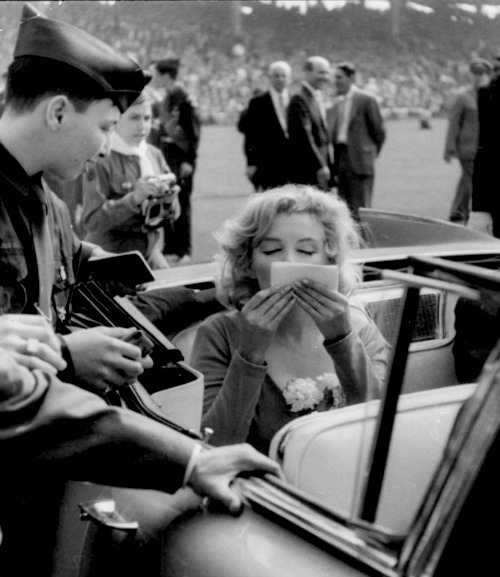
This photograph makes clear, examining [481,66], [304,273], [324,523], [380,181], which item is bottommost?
[380,181]

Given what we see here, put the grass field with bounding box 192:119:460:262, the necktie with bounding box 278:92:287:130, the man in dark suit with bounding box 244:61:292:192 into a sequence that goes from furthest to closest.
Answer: the grass field with bounding box 192:119:460:262 < the necktie with bounding box 278:92:287:130 < the man in dark suit with bounding box 244:61:292:192

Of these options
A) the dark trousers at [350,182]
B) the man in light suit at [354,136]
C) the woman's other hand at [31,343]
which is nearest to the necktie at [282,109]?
the man in light suit at [354,136]

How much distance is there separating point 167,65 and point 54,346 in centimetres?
616

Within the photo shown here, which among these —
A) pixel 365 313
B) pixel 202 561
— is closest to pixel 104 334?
pixel 202 561

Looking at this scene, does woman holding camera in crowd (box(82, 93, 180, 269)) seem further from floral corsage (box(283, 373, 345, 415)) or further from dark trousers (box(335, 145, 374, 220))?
dark trousers (box(335, 145, 374, 220))

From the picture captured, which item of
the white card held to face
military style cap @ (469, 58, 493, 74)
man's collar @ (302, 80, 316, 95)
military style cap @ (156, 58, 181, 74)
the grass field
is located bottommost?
the grass field

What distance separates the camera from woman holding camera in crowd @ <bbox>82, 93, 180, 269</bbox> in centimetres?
374

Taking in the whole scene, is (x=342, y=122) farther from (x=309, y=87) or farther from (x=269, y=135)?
(x=269, y=135)

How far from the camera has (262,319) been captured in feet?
7.29

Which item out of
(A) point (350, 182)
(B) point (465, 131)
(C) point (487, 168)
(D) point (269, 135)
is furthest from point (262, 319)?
(B) point (465, 131)

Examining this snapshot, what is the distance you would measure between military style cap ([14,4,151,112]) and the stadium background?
0.35 ft

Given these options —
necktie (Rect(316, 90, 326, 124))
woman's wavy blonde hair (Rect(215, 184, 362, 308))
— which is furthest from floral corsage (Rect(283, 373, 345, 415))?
necktie (Rect(316, 90, 326, 124))

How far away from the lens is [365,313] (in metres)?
2.50

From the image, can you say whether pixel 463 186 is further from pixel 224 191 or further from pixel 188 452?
pixel 188 452
